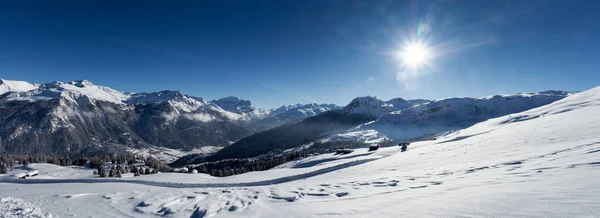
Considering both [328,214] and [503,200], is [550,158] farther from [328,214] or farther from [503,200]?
[328,214]

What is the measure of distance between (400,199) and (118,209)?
13258 mm

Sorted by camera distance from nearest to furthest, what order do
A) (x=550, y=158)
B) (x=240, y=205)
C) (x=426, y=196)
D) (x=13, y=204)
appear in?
(x=426, y=196) → (x=240, y=205) → (x=550, y=158) → (x=13, y=204)

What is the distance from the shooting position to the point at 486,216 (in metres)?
6.56

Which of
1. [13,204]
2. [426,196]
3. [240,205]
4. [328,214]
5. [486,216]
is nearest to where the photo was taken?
[486,216]

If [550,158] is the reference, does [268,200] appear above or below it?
below

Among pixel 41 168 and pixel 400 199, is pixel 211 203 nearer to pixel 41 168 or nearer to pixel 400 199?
pixel 400 199

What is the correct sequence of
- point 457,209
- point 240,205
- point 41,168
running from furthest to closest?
point 41,168 < point 240,205 < point 457,209

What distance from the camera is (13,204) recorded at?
16.1 m

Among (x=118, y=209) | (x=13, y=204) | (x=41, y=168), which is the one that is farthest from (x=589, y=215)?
(x=41, y=168)

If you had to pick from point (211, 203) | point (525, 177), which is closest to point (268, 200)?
point (211, 203)

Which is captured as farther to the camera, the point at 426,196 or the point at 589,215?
the point at 426,196

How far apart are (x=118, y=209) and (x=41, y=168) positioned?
137 m

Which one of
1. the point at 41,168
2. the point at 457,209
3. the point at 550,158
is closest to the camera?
the point at 457,209

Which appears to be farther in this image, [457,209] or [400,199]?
[400,199]
